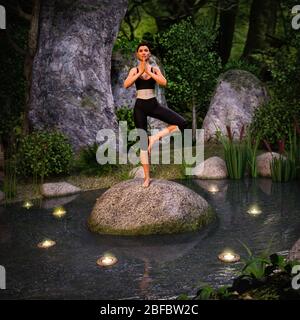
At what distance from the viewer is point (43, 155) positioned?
39.8ft

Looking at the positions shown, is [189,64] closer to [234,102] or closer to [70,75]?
[234,102]

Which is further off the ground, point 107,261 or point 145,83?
point 145,83

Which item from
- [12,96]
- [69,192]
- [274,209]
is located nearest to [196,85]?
[12,96]

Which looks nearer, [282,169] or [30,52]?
[282,169]

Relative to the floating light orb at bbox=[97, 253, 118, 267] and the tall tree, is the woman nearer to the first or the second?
the floating light orb at bbox=[97, 253, 118, 267]

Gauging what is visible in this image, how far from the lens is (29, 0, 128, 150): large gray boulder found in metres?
13.8

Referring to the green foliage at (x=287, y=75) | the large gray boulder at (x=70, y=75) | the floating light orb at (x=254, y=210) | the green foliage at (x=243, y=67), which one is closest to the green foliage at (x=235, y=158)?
the floating light orb at (x=254, y=210)

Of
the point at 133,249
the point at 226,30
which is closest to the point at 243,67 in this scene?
the point at 226,30

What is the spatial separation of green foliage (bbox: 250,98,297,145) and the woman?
214 inches

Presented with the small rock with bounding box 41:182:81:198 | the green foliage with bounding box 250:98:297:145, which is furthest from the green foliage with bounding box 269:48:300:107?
the small rock with bounding box 41:182:81:198

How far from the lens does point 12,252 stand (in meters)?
7.84

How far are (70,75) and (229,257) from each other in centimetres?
827

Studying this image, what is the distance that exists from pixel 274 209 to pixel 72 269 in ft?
13.2
